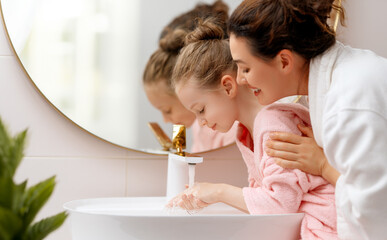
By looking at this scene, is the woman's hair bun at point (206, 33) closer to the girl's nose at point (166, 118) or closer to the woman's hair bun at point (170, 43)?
the woman's hair bun at point (170, 43)

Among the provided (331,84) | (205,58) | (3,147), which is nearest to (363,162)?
(331,84)

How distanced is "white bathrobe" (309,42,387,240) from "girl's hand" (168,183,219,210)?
330mm

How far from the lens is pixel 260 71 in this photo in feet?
3.57

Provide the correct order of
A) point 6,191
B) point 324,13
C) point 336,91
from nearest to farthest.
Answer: point 6,191 < point 336,91 < point 324,13

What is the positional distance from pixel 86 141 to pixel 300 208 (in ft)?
2.19

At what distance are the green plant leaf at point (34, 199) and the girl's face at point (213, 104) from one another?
26.3 inches

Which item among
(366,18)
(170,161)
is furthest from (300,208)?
(366,18)

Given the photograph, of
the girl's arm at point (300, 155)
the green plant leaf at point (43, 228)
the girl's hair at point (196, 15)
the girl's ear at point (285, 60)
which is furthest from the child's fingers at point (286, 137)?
the green plant leaf at point (43, 228)

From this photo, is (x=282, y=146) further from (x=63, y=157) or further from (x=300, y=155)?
(x=63, y=157)

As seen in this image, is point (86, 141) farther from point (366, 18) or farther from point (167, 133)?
point (366, 18)

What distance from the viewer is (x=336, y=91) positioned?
95 cm

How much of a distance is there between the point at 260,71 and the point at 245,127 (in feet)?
0.87

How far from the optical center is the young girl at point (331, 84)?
2.95 feet

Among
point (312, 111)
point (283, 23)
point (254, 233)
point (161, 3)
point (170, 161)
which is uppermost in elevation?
point (161, 3)
